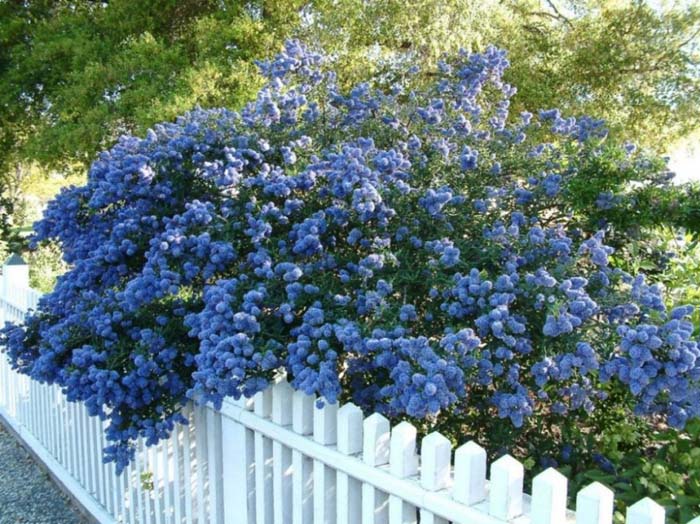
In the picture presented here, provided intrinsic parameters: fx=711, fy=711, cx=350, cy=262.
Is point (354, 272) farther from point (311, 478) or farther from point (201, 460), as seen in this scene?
point (201, 460)

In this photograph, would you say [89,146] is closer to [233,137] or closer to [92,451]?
[92,451]

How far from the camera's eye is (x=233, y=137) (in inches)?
134

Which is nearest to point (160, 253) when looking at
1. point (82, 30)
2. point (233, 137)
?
point (233, 137)

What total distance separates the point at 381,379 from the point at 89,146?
7234 mm

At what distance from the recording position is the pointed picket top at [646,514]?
1571 mm

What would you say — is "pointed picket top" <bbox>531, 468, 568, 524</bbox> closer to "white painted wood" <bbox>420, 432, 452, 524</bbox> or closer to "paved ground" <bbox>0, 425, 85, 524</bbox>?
"white painted wood" <bbox>420, 432, 452, 524</bbox>

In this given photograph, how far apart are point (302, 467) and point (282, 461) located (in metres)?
Result: 0.13

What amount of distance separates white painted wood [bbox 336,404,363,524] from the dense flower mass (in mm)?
94

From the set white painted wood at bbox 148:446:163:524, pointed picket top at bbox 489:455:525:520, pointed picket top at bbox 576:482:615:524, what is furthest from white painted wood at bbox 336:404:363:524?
white painted wood at bbox 148:446:163:524

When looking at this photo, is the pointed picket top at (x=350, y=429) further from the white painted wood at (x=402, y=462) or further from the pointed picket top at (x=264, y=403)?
the pointed picket top at (x=264, y=403)

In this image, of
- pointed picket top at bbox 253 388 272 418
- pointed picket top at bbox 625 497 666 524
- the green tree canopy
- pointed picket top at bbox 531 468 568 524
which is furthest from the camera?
the green tree canopy

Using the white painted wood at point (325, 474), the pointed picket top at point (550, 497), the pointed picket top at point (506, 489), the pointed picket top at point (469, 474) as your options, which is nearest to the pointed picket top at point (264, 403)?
the white painted wood at point (325, 474)

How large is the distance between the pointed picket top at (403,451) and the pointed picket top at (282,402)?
59 cm

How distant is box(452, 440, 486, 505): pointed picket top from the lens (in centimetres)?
191
